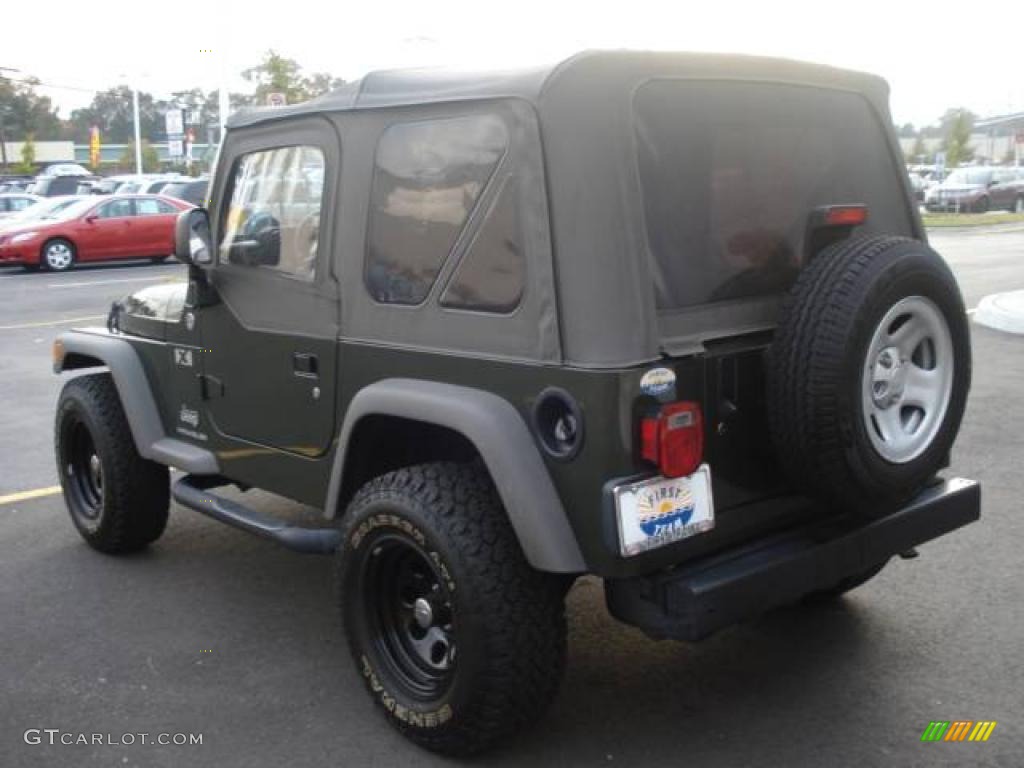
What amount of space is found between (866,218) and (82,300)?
555 inches

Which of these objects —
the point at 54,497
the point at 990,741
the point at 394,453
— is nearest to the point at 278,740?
the point at 394,453

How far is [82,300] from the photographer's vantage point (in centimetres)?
1555

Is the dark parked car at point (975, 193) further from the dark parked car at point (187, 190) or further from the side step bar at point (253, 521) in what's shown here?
the side step bar at point (253, 521)

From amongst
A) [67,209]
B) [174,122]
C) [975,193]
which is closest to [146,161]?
[174,122]

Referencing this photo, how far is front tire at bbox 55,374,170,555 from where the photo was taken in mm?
4805

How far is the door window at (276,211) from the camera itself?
376 centimetres

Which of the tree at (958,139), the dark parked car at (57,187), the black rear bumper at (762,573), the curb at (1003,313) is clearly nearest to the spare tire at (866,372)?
the black rear bumper at (762,573)

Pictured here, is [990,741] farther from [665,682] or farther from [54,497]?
[54,497]

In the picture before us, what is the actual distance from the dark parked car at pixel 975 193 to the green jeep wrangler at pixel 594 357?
109 ft

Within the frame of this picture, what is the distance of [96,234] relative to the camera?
20.4 meters

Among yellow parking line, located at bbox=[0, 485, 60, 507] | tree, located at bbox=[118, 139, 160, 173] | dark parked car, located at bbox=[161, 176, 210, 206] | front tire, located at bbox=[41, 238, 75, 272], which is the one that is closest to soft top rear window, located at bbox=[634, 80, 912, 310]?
yellow parking line, located at bbox=[0, 485, 60, 507]

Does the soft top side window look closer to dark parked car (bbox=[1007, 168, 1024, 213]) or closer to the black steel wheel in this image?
the black steel wheel

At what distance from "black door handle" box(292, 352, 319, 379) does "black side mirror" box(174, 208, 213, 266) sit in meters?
0.68

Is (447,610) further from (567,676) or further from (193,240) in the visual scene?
(193,240)
